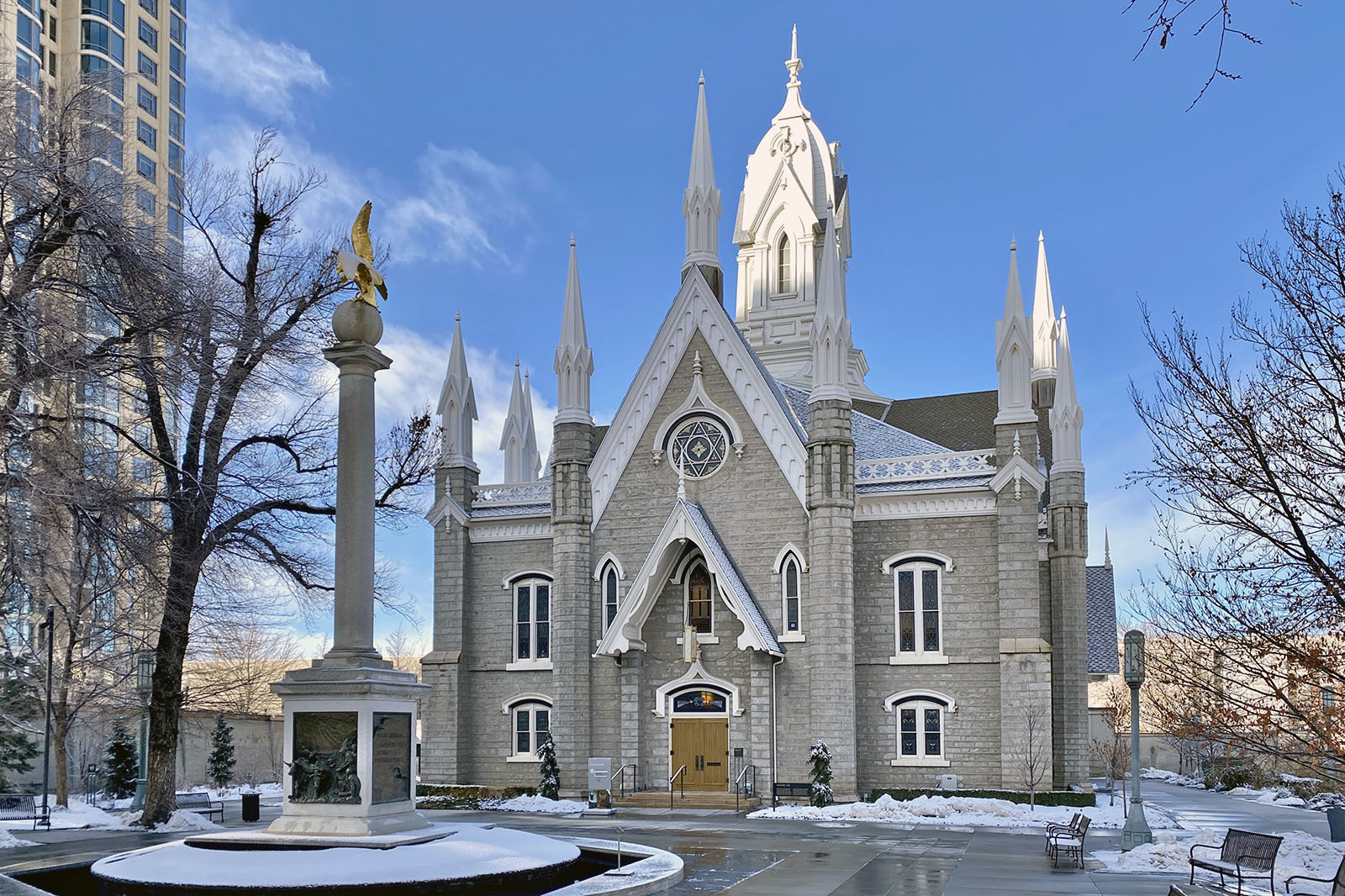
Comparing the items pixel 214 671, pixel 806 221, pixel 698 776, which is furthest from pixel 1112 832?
pixel 214 671

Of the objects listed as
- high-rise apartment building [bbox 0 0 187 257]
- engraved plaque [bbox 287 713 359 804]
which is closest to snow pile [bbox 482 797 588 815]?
engraved plaque [bbox 287 713 359 804]

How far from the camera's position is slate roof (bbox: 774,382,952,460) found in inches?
1542

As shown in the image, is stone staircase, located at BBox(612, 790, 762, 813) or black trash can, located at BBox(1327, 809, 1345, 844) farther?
stone staircase, located at BBox(612, 790, 762, 813)

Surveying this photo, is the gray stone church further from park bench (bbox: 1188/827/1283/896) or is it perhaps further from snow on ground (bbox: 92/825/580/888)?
snow on ground (bbox: 92/825/580/888)

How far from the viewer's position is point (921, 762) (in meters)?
34.3

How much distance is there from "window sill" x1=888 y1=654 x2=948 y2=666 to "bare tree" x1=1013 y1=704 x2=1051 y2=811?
2720 millimetres

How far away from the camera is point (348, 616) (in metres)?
17.9

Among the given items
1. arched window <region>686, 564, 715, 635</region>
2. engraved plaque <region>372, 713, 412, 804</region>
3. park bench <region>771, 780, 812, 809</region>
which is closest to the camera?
engraved plaque <region>372, 713, 412, 804</region>

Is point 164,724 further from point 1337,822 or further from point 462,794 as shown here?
point 1337,822

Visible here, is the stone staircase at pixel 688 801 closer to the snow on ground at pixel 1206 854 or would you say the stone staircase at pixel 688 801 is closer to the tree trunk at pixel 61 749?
the snow on ground at pixel 1206 854

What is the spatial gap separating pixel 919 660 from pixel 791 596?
151 inches

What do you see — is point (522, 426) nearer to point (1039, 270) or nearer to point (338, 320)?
point (1039, 270)

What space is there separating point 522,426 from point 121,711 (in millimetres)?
17644

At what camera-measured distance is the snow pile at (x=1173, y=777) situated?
56341 millimetres
